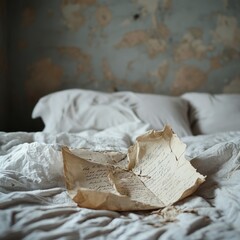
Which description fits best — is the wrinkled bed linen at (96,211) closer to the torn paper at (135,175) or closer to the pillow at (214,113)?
the torn paper at (135,175)

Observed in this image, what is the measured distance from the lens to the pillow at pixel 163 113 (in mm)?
1830

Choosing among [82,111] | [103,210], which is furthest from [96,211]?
[82,111]

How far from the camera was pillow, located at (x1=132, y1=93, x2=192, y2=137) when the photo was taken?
1.83m

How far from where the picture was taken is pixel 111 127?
5.94 feet

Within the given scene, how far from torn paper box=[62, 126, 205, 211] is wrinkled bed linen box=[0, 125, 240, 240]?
1.3 inches

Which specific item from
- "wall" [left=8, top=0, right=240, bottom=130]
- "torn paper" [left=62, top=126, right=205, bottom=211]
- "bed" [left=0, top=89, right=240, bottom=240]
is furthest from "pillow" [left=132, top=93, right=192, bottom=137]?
"torn paper" [left=62, top=126, right=205, bottom=211]

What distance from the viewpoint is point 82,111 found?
1874 millimetres

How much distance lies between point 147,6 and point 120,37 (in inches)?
12.3

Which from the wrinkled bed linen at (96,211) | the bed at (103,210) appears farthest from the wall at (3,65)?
the wrinkled bed linen at (96,211)

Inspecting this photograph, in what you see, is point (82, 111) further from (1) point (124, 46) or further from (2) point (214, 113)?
(2) point (214, 113)

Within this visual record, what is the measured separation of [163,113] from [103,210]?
115 centimetres

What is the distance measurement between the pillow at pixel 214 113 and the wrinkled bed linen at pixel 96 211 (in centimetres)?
79

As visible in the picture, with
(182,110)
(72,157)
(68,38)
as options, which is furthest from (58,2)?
(72,157)

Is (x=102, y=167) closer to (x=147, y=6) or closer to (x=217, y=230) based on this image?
(x=217, y=230)
